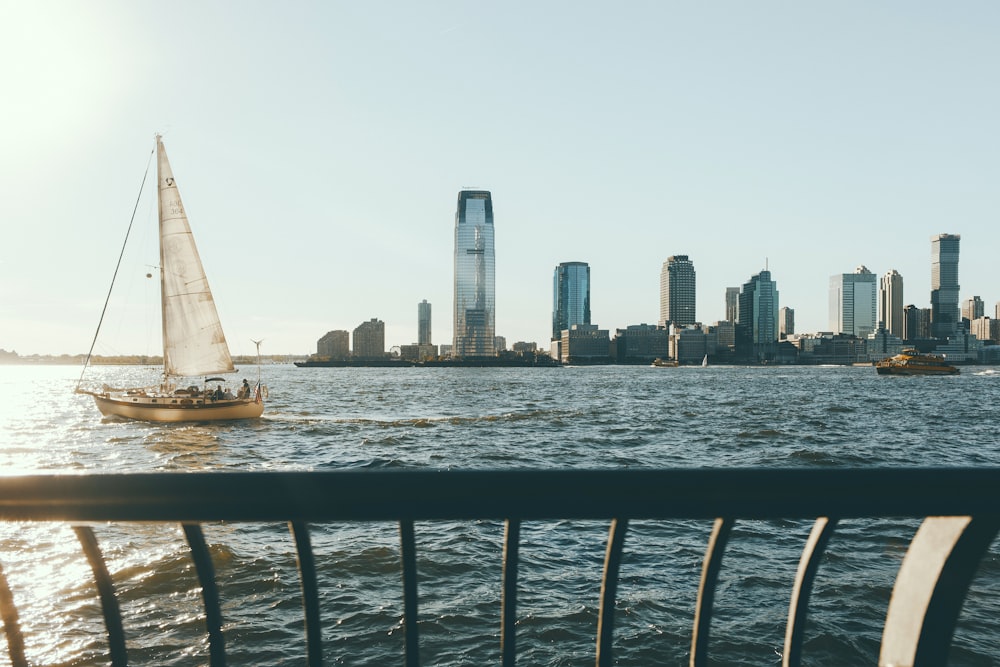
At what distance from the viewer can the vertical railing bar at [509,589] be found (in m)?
→ 1.98

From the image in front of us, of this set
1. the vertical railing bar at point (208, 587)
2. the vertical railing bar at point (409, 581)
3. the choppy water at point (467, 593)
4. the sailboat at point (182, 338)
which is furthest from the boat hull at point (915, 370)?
the vertical railing bar at point (208, 587)

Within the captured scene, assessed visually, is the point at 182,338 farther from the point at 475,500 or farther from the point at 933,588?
the point at 933,588

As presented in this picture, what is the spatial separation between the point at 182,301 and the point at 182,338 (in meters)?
2.31

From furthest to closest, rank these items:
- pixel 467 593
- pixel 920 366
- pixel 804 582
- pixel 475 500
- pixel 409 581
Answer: pixel 920 366 < pixel 467 593 < pixel 804 582 < pixel 409 581 < pixel 475 500

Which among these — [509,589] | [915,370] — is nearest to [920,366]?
[915,370]

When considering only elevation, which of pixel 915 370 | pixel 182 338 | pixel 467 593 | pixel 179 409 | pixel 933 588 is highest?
pixel 182 338

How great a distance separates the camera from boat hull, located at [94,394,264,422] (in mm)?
40469

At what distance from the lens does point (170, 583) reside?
11984 mm

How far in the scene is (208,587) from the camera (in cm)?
202

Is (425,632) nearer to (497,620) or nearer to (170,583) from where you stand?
(497,620)

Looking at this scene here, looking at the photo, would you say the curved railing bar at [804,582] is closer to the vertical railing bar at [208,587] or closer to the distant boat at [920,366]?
the vertical railing bar at [208,587]

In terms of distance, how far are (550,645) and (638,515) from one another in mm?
8927

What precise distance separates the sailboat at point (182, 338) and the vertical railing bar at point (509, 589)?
42.5m

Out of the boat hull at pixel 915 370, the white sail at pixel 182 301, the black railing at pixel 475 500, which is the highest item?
the white sail at pixel 182 301
